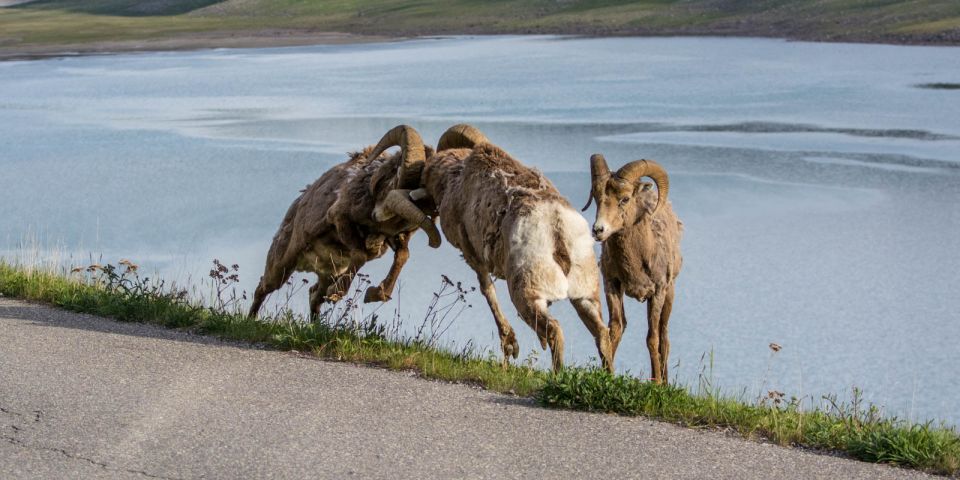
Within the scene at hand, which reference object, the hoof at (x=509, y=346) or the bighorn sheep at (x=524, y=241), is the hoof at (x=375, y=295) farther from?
the hoof at (x=509, y=346)

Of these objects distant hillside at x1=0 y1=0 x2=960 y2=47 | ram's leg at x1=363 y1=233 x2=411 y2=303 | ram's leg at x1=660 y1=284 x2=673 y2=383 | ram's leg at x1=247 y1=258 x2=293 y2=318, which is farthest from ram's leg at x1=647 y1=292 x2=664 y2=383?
distant hillside at x1=0 y1=0 x2=960 y2=47

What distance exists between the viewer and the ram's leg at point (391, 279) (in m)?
9.48

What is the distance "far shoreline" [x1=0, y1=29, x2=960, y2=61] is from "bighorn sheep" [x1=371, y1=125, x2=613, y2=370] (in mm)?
45776

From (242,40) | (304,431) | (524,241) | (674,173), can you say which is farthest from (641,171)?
(242,40)

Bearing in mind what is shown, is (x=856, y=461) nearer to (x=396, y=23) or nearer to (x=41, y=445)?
(x=41, y=445)

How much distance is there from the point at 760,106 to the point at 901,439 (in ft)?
85.0

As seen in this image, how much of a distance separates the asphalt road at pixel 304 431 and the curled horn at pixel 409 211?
1.58m

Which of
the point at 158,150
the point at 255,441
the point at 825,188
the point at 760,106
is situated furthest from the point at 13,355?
the point at 760,106

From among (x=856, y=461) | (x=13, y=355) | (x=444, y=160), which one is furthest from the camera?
(x=444, y=160)

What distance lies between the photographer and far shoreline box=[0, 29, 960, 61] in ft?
200

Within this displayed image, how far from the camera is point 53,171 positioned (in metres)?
24.1

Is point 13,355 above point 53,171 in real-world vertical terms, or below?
above

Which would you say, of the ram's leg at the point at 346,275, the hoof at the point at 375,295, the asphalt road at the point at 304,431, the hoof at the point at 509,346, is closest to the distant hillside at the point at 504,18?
the ram's leg at the point at 346,275

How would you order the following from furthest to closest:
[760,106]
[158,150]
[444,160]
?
→ [760,106] < [158,150] < [444,160]
